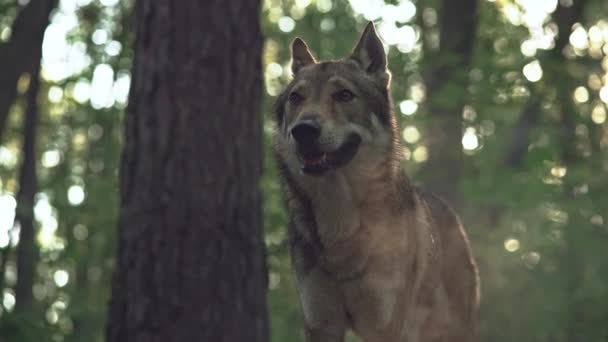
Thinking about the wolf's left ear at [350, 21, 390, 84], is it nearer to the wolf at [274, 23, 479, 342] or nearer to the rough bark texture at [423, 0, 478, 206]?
the wolf at [274, 23, 479, 342]

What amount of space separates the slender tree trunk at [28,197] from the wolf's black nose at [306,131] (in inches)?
242

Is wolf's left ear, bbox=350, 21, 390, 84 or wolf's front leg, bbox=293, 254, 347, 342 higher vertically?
wolf's left ear, bbox=350, 21, 390, 84

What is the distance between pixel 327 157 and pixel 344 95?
1.49 feet

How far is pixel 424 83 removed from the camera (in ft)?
50.6

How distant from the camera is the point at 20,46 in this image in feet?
29.3

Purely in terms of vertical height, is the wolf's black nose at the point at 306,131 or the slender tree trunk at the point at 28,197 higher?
the wolf's black nose at the point at 306,131

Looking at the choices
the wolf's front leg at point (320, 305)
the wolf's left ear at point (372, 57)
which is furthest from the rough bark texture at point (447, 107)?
the wolf's front leg at point (320, 305)

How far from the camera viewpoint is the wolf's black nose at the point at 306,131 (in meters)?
6.34

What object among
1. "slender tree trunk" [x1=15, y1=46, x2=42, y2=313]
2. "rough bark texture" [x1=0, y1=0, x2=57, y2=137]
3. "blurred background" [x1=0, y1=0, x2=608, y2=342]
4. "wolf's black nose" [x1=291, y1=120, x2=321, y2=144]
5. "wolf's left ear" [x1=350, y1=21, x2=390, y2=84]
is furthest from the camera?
"blurred background" [x1=0, y1=0, x2=608, y2=342]

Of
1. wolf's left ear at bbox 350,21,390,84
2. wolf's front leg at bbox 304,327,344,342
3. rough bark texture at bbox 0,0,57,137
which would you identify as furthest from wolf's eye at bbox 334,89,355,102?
rough bark texture at bbox 0,0,57,137

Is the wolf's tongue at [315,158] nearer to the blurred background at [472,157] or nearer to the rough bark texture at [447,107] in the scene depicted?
the blurred background at [472,157]

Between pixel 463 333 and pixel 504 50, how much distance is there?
9169 mm

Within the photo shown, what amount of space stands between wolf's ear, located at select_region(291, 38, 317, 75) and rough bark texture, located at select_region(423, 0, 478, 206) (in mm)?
6896

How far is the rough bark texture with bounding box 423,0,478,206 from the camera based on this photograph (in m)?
14.3
